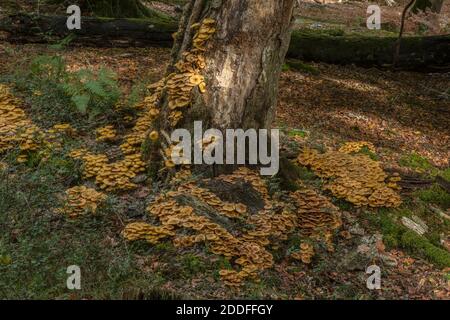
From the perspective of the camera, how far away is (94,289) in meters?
4.88

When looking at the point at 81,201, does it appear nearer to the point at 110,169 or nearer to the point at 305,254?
the point at 110,169

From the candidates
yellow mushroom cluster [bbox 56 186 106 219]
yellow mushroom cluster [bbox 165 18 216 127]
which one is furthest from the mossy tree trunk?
yellow mushroom cluster [bbox 56 186 106 219]

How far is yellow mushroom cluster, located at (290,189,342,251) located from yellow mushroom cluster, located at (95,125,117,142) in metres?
2.65

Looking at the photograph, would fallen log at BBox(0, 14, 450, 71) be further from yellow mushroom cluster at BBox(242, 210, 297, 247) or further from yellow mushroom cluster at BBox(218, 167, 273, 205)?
yellow mushroom cluster at BBox(242, 210, 297, 247)

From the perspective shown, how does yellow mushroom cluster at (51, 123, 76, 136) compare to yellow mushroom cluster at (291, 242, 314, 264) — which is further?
yellow mushroom cluster at (51, 123, 76, 136)

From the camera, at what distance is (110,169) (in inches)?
267

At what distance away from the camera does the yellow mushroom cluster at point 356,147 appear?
843 cm

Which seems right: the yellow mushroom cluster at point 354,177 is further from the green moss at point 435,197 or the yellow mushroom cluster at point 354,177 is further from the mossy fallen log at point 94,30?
the mossy fallen log at point 94,30

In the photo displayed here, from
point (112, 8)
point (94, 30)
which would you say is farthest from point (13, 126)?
point (112, 8)

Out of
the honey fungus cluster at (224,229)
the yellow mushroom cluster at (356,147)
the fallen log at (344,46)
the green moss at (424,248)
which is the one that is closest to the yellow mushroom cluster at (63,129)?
the honey fungus cluster at (224,229)

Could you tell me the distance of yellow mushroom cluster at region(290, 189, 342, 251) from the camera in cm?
633

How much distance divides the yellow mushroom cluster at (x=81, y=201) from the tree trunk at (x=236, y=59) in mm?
1283

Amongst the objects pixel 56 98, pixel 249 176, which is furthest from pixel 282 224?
pixel 56 98
